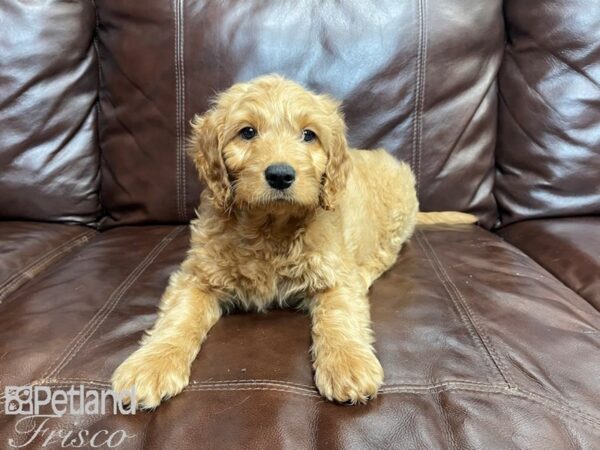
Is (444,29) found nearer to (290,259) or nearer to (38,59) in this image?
(290,259)

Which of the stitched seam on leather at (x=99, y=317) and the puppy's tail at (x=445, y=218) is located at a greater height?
the puppy's tail at (x=445, y=218)

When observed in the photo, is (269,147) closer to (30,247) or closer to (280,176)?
(280,176)

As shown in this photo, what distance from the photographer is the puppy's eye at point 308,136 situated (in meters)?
1.80

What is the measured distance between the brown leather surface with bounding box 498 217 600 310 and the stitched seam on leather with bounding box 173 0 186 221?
5.19 feet

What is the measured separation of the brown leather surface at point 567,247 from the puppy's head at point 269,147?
0.96 metres

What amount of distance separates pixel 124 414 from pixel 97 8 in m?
2.07

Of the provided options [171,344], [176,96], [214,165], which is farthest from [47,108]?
[171,344]

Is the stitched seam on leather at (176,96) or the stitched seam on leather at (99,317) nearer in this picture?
the stitched seam on leather at (99,317)

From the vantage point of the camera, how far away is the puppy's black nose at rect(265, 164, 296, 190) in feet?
5.13

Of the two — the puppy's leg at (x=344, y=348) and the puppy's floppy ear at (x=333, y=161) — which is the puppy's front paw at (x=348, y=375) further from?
the puppy's floppy ear at (x=333, y=161)

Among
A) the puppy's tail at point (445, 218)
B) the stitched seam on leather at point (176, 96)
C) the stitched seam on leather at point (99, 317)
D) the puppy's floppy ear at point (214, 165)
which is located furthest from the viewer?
the puppy's tail at point (445, 218)

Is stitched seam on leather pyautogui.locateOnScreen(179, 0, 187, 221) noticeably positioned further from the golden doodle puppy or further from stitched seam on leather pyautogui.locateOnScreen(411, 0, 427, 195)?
stitched seam on leather pyautogui.locateOnScreen(411, 0, 427, 195)

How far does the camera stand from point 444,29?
243cm

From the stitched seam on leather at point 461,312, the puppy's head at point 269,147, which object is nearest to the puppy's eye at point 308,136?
the puppy's head at point 269,147
